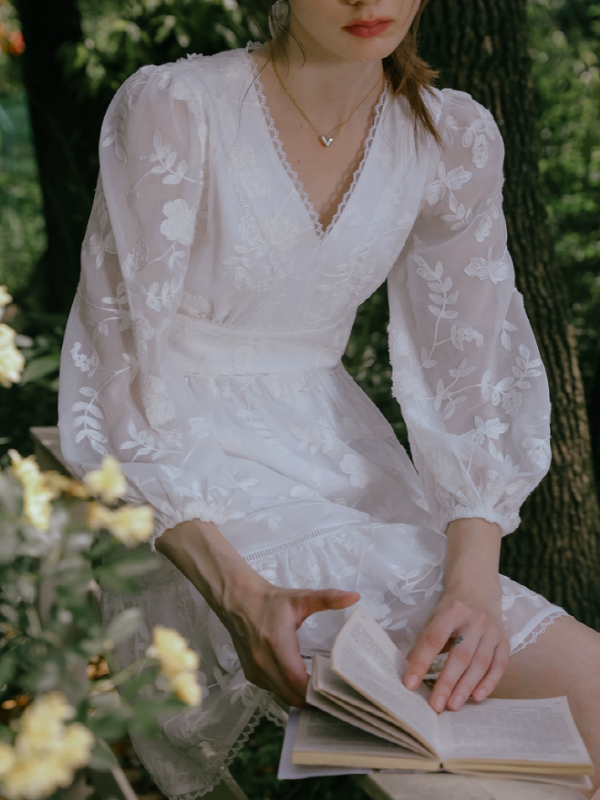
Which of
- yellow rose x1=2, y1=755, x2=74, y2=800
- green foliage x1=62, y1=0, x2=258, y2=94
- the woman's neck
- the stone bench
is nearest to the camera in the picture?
yellow rose x1=2, y1=755, x2=74, y2=800

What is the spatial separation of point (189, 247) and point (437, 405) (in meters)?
0.55

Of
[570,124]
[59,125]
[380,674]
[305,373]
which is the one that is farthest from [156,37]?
[380,674]

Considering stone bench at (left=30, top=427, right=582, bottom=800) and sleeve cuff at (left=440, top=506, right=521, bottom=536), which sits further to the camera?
sleeve cuff at (left=440, top=506, right=521, bottom=536)

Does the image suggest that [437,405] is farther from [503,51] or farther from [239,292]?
[503,51]

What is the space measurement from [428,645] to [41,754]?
74 centimetres

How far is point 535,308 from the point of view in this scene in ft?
7.91

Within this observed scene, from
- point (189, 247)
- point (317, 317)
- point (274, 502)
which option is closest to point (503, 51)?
point (317, 317)

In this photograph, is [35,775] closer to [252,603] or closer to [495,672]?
[252,603]

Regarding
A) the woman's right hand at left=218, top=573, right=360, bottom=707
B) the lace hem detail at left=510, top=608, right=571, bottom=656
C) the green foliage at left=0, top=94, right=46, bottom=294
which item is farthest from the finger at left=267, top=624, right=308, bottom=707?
the green foliage at left=0, top=94, right=46, bottom=294

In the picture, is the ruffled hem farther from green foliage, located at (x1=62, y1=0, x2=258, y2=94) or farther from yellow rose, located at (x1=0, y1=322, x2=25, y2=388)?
green foliage, located at (x1=62, y1=0, x2=258, y2=94)

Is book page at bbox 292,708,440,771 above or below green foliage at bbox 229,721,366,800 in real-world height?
above

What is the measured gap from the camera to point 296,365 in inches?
64.4

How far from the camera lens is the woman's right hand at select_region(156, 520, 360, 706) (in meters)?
1.12

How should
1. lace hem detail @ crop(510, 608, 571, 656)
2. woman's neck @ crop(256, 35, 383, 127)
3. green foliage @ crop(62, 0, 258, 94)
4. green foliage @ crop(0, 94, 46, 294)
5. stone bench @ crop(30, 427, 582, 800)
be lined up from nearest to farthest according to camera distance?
stone bench @ crop(30, 427, 582, 800) < lace hem detail @ crop(510, 608, 571, 656) < woman's neck @ crop(256, 35, 383, 127) < green foliage @ crop(62, 0, 258, 94) < green foliage @ crop(0, 94, 46, 294)
